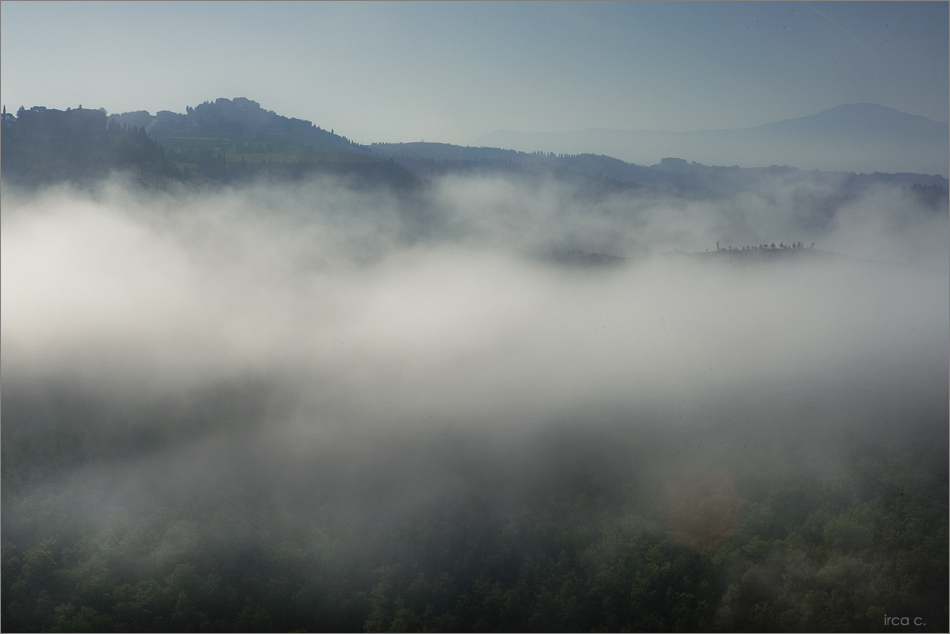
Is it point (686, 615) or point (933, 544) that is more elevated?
point (933, 544)

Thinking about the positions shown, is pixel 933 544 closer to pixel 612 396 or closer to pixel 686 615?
pixel 686 615

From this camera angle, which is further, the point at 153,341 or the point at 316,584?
the point at 153,341

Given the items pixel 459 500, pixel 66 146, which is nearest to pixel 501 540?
pixel 459 500

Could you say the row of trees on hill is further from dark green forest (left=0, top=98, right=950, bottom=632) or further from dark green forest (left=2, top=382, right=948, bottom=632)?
dark green forest (left=2, top=382, right=948, bottom=632)

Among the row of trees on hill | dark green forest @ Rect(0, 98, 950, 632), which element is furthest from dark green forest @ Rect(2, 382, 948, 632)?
the row of trees on hill

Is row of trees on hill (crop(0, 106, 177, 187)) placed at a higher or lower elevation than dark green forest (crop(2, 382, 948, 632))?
higher

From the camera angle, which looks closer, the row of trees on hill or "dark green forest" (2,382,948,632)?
"dark green forest" (2,382,948,632)

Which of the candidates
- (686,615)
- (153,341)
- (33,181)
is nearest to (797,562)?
(686,615)

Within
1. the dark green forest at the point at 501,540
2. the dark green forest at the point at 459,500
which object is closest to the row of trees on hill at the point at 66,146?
the dark green forest at the point at 459,500

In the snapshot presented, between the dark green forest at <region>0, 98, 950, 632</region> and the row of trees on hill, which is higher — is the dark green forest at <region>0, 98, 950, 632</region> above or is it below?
below

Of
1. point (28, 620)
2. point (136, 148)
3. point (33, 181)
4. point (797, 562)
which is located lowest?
point (28, 620)

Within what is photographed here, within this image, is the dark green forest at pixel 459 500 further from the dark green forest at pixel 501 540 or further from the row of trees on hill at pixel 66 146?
the row of trees on hill at pixel 66 146
